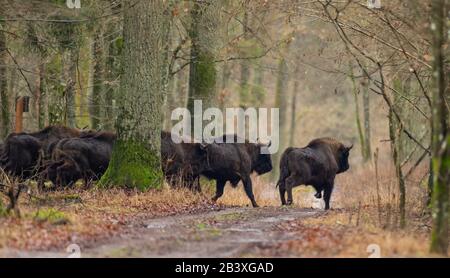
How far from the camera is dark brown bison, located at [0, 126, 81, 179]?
21562 millimetres

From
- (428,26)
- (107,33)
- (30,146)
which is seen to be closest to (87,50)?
(107,33)

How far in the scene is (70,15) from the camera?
61.0 ft

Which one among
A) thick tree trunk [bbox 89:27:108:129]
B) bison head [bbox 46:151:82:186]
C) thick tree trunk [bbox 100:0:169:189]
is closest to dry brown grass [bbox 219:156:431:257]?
thick tree trunk [bbox 100:0:169:189]

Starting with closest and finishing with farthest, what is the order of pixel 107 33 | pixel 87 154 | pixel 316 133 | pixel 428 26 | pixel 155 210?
pixel 428 26 → pixel 155 210 → pixel 87 154 → pixel 107 33 → pixel 316 133

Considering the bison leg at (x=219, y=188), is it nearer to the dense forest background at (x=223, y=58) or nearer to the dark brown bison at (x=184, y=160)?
the dark brown bison at (x=184, y=160)

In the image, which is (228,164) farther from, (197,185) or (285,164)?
(285,164)

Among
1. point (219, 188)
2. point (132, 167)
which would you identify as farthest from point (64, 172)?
point (219, 188)

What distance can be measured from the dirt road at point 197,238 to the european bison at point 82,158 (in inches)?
184

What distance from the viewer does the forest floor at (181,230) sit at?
12.0 metres

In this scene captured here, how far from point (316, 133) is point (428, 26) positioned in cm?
4219

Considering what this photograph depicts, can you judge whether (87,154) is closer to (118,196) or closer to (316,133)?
(118,196)

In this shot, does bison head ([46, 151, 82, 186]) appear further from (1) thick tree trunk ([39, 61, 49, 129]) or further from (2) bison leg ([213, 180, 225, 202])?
(1) thick tree trunk ([39, 61, 49, 129])

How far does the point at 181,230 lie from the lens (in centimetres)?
1452

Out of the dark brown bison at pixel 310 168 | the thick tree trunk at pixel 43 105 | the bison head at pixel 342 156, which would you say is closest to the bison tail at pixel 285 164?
the dark brown bison at pixel 310 168
